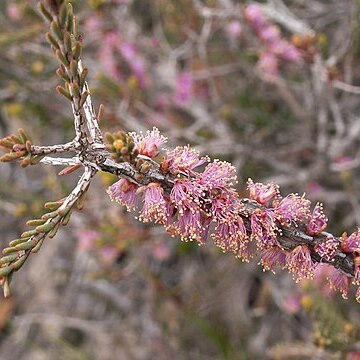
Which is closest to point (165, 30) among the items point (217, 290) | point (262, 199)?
point (217, 290)

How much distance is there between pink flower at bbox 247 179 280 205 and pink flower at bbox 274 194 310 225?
0.14ft

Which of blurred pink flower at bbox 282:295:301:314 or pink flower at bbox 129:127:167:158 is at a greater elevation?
blurred pink flower at bbox 282:295:301:314

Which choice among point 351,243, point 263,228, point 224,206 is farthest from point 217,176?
point 351,243

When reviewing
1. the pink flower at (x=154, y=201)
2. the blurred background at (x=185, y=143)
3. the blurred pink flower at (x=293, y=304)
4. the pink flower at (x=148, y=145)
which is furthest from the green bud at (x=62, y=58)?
the blurred pink flower at (x=293, y=304)

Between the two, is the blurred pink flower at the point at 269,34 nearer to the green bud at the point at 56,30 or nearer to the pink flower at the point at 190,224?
the pink flower at the point at 190,224

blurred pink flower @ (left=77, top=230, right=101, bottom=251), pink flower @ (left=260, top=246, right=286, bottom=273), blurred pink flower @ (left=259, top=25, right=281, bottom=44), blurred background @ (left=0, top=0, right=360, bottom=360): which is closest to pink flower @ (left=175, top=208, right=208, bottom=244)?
pink flower @ (left=260, top=246, right=286, bottom=273)

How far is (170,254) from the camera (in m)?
4.97

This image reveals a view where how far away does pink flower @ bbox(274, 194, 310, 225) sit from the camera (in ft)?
5.59

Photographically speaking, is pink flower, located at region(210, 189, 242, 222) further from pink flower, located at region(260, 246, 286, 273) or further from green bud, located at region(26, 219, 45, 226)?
green bud, located at region(26, 219, 45, 226)

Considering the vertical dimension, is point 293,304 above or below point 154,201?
above

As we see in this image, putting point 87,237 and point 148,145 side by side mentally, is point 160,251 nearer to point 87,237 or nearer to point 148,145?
point 87,237

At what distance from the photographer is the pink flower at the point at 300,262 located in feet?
5.48

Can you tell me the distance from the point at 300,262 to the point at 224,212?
1.01 ft

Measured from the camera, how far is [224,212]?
162cm
